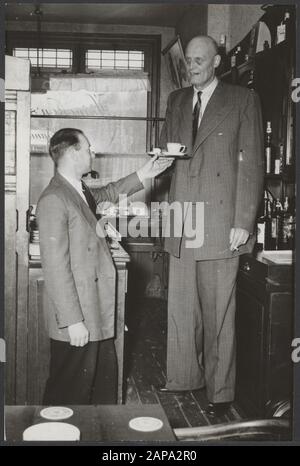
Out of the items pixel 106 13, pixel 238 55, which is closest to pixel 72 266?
pixel 238 55

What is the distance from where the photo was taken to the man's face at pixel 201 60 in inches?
112

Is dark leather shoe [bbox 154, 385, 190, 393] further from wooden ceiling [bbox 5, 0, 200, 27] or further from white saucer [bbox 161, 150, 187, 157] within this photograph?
wooden ceiling [bbox 5, 0, 200, 27]

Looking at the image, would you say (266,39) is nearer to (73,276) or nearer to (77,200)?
(77,200)

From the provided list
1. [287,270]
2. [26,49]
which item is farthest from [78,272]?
[26,49]

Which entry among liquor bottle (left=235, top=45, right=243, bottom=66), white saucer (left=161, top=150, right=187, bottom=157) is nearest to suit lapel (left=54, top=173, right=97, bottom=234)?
white saucer (left=161, top=150, right=187, bottom=157)

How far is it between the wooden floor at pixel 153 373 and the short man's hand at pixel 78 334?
88 cm

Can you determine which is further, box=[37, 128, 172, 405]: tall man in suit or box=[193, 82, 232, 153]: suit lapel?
box=[193, 82, 232, 153]: suit lapel

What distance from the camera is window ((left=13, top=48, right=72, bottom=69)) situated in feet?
22.3

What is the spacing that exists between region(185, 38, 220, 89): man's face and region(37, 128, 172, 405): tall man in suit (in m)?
0.82

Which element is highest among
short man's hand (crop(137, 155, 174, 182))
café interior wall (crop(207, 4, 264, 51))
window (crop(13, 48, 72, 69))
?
window (crop(13, 48, 72, 69))

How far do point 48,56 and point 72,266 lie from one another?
16.9 feet

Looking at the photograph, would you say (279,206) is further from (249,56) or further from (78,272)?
(78,272)

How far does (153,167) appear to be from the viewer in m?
2.96

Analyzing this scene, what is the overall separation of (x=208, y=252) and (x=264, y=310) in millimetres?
440
